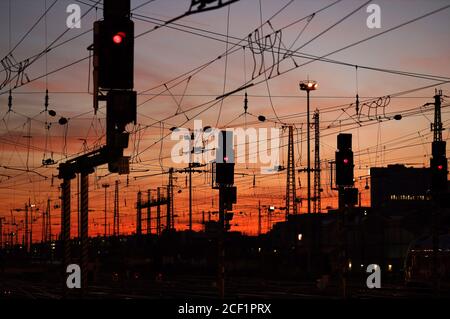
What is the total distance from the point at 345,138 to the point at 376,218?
212 ft

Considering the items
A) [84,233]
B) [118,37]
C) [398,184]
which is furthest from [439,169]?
[398,184]

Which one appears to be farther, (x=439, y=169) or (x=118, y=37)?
(x=439, y=169)

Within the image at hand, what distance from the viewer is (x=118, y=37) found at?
16.4 meters

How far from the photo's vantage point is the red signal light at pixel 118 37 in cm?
1641

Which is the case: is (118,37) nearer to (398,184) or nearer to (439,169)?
(439,169)

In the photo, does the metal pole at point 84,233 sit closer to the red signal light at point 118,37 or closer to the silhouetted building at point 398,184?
the red signal light at point 118,37

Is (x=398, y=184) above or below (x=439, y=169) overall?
above

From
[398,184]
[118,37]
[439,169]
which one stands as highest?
[398,184]

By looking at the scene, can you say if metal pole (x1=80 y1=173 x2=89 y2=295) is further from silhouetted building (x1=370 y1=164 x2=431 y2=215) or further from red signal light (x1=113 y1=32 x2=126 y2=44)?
silhouetted building (x1=370 y1=164 x2=431 y2=215)

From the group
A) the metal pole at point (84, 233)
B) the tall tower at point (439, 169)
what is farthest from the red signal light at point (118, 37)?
the tall tower at point (439, 169)
